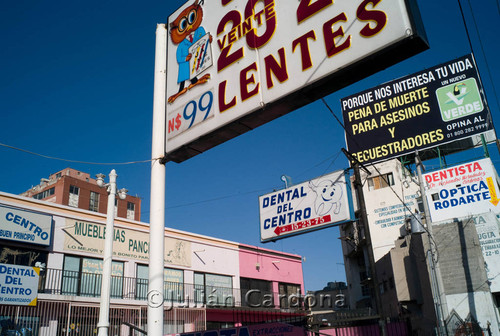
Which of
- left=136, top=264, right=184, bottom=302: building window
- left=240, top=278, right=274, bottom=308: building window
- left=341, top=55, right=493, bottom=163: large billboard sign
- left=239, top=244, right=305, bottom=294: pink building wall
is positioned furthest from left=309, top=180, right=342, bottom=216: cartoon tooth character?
left=239, top=244, right=305, bottom=294: pink building wall

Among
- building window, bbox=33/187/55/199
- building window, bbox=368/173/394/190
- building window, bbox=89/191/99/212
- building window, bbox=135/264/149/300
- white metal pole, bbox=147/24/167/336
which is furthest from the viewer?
building window, bbox=89/191/99/212

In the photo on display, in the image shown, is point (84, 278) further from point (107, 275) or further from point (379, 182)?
point (379, 182)

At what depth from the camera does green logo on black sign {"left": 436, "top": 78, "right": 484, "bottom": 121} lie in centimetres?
2979

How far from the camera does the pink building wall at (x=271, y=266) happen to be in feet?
101

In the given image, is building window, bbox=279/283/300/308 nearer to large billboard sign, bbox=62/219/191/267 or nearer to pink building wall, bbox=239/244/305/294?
pink building wall, bbox=239/244/305/294

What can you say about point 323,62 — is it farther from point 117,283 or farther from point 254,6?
point 117,283

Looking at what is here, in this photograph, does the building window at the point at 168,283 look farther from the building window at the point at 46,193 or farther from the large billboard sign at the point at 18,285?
the building window at the point at 46,193

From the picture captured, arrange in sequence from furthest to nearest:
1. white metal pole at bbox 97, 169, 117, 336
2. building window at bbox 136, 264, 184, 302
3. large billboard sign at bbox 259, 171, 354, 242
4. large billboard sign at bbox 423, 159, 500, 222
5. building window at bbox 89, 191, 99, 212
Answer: building window at bbox 89, 191, 99, 212
large billboard sign at bbox 423, 159, 500, 222
building window at bbox 136, 264, 184, 302
large billboard sign at bbox 259, 171, 354, 242
white metal pole at bbox 97, 169, 117, 336

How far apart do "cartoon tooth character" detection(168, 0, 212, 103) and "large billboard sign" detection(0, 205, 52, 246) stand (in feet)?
49.0

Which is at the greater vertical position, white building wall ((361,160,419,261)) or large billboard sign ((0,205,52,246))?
white building wall ((361,160,419,261))

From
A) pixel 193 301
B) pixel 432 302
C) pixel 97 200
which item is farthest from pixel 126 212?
pixel 432 302

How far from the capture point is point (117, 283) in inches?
888

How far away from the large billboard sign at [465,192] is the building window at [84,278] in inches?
737

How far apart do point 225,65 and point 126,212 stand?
226 feet
